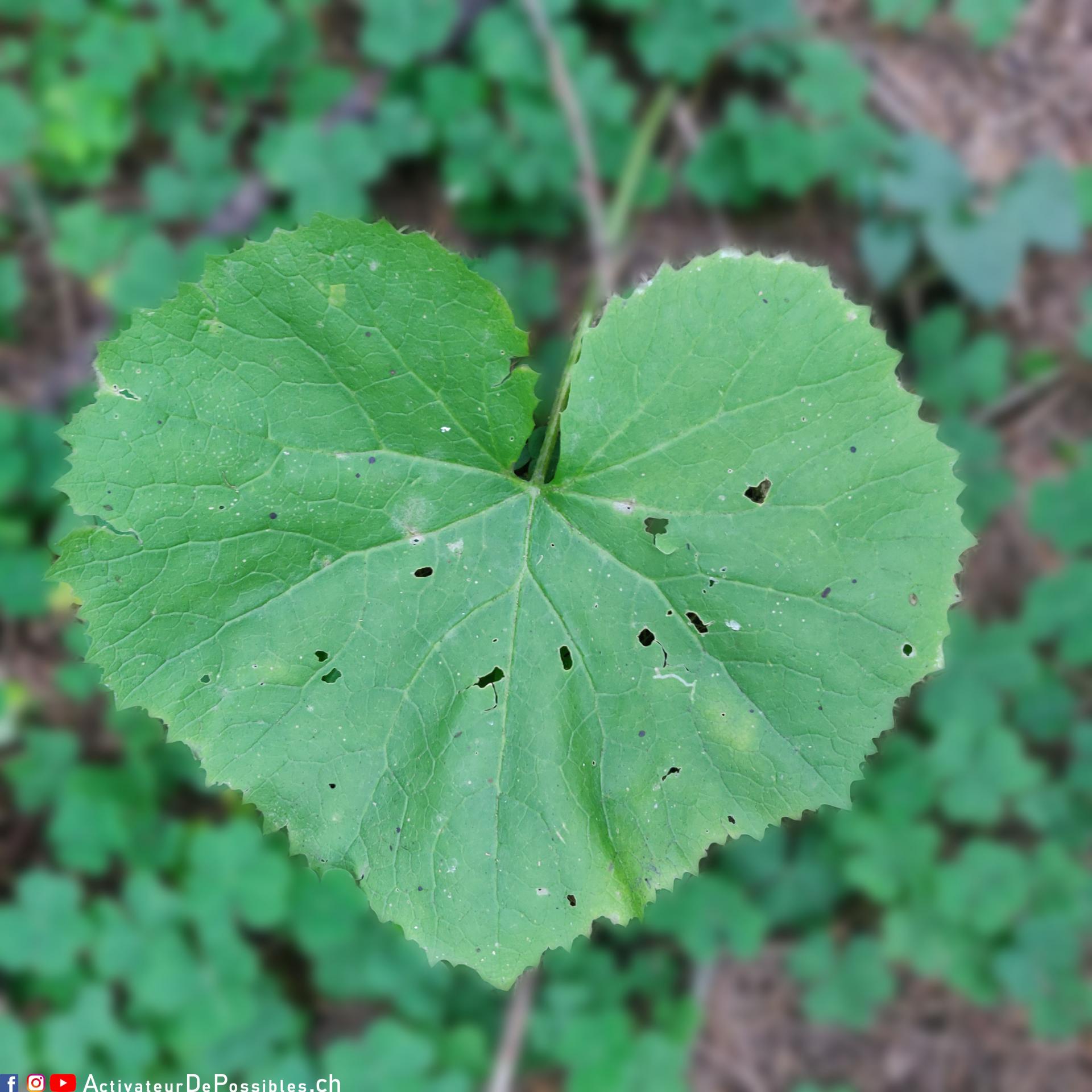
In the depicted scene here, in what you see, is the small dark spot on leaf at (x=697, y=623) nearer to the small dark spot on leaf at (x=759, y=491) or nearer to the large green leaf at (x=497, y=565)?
the large green leaf at (x=497, y=565)

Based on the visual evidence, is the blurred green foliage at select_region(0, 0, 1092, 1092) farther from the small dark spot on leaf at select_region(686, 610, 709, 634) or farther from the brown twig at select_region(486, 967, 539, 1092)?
the small dark spot on leaf at select_region(686, 610, 709, 634)

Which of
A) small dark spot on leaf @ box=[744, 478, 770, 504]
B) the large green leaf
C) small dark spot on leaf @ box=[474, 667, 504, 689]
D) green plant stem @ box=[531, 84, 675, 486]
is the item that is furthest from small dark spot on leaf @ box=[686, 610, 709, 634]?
green plant stem @ box=[531, 84, 675, 486]

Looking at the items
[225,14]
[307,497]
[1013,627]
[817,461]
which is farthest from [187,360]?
[1013,627]

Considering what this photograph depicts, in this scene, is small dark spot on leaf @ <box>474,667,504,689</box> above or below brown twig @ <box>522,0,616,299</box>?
below

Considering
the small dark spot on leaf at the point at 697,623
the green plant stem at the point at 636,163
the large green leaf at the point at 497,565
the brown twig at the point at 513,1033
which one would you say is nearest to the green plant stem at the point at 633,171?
the green plant stem at the point at 636,163

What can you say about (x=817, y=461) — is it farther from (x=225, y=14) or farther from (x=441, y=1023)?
(x=225, y=14)

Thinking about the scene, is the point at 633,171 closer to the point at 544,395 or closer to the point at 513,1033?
the point at 544,395

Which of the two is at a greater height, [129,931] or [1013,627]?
[1013,627]
